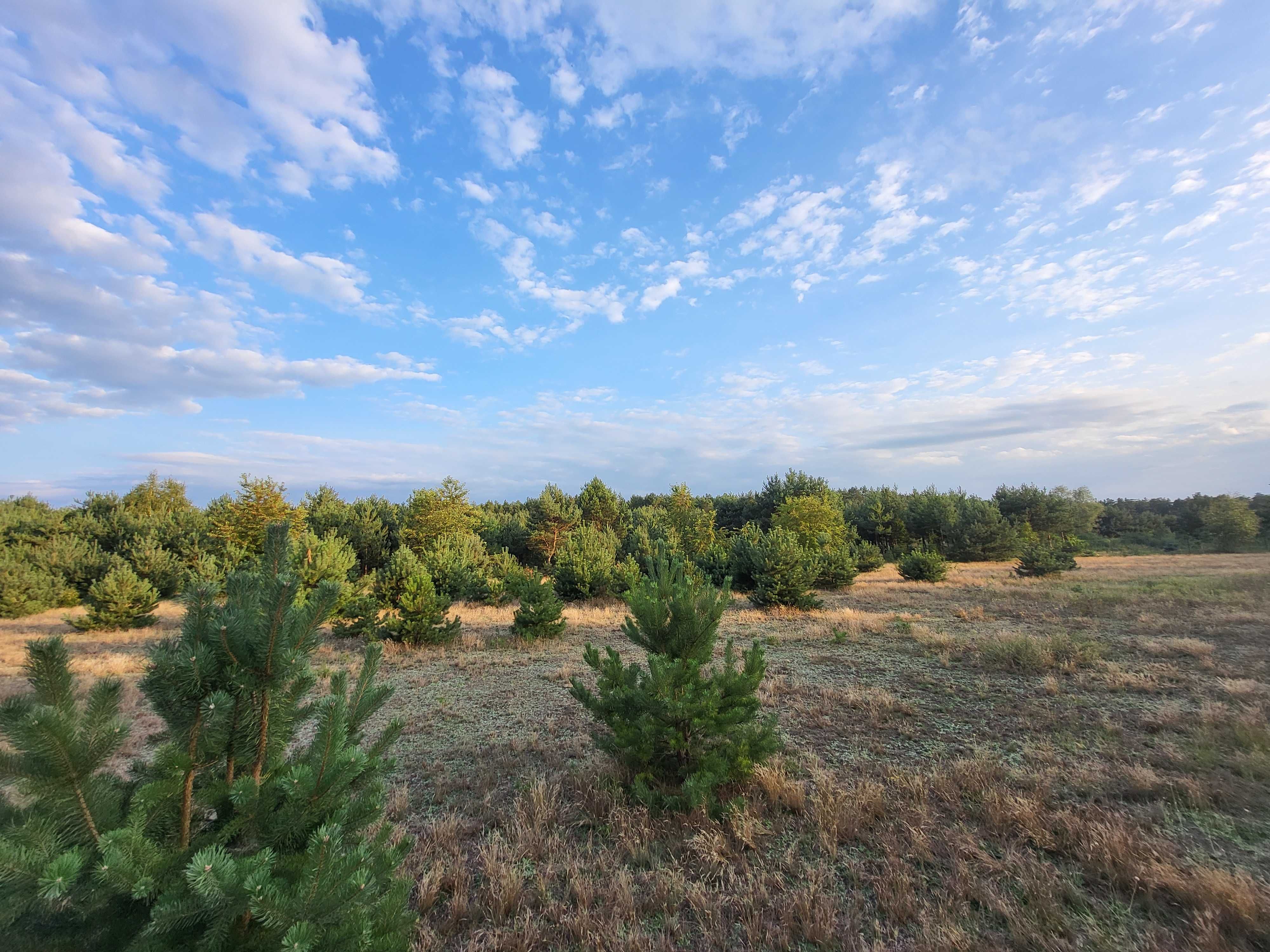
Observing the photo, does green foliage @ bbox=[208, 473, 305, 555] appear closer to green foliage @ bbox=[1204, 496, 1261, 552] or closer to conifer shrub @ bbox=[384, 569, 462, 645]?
conifer shrub @ bbox=[384, 569, 462, 645]

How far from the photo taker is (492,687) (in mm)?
9141

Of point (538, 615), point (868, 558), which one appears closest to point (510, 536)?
point (868, 558)

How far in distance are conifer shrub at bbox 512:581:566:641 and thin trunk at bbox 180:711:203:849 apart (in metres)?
11.4

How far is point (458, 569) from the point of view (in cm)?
1612

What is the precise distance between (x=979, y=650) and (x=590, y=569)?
1271cm

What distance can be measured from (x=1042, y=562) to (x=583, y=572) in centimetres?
2174

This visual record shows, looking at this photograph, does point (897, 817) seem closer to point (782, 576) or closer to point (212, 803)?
point (212, 803)

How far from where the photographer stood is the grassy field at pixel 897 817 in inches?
123

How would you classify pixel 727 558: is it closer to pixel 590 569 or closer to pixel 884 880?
pixel 590 569

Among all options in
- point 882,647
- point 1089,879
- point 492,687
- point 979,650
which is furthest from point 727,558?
point 1089,879

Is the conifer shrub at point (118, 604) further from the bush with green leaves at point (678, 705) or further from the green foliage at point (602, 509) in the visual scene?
the green foliage at point (602, 509)

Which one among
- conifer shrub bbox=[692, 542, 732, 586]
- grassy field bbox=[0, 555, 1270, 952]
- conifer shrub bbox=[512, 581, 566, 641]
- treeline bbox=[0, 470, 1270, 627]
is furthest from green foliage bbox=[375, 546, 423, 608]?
conifer shrub bbox=[692, 542, 732, 586]

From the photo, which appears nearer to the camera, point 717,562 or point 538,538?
point 717,562

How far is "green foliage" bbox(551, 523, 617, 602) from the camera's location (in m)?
19.2
